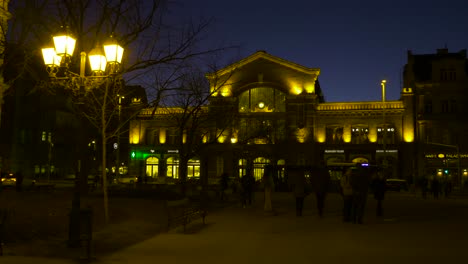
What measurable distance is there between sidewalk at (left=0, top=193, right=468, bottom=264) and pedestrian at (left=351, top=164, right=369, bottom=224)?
46cm

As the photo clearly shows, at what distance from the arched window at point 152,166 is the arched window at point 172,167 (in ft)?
4.94

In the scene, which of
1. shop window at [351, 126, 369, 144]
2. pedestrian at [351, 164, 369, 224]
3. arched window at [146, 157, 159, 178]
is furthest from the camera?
arched window at [146, 157, 159, 178]

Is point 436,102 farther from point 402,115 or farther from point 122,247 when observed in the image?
point 122,247

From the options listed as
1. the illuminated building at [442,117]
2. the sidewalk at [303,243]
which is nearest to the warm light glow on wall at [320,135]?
the illuminated building at [442,117]

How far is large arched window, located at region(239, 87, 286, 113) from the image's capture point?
59.4 metres

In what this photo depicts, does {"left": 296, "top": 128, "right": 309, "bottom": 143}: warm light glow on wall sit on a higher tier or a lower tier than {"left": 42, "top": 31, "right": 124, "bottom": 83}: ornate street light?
higher

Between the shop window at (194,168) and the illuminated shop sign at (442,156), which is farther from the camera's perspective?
the shop window at (194,168)

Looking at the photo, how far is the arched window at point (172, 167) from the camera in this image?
6316cm

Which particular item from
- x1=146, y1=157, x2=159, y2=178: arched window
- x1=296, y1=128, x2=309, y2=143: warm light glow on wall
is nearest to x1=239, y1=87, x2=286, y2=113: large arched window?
x1=296, y1=128, x2=309, y2=143: warm light glow on wall

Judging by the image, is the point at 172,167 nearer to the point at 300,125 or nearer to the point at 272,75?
the point at 272,75

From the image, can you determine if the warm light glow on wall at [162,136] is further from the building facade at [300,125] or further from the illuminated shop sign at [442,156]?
the illuminated shop sign at [442,156]

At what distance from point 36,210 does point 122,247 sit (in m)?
7.84

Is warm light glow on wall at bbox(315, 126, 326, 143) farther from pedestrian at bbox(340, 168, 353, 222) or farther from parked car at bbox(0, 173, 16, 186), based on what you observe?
pedestrian at bbox(340, 168, 353, 222)

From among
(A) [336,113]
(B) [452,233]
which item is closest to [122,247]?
(B) [452,233]
